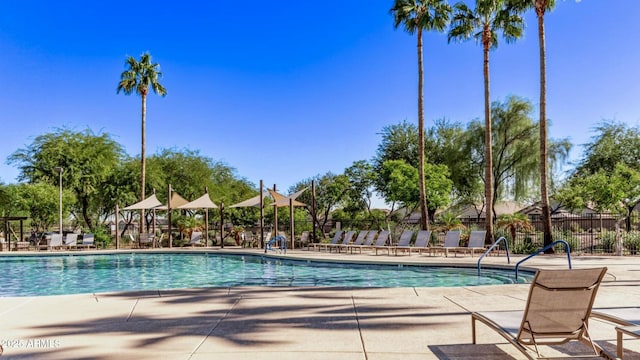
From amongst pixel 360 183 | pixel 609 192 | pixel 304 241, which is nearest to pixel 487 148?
pixel 609 192

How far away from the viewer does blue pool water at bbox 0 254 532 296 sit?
11211mm

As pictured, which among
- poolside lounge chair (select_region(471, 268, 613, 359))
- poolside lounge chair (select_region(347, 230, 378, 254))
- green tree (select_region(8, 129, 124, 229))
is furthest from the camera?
green tree (select_region(8, 129, 124, 229))

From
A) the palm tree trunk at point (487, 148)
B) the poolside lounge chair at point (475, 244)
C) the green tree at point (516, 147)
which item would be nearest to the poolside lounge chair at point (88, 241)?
the poolside lounge chair at point (475, 244)

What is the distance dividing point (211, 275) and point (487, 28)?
13948 millimetres

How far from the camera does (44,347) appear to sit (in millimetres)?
4762

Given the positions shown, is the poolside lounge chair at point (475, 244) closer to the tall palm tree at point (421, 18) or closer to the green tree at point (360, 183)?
the tall palm tree at point (421, 18)

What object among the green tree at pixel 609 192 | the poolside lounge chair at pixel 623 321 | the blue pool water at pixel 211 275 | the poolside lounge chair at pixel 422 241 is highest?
the green tree at pixel 609 192

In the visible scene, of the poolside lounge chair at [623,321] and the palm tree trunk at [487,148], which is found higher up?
the palm tree trunk at [487,148]

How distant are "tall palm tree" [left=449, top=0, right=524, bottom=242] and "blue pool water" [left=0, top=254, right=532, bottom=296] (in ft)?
21.3

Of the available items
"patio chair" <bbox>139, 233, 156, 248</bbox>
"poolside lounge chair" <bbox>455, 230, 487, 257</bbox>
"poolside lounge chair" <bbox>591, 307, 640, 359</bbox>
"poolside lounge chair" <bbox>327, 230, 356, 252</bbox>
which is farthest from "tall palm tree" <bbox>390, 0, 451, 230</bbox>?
"poolside lounge chair" <bbox>591, 307, 640, 359</bbox>

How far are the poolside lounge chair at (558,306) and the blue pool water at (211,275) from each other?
22.2ft

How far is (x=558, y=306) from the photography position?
3775mm

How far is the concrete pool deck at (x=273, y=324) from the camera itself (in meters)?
4.48

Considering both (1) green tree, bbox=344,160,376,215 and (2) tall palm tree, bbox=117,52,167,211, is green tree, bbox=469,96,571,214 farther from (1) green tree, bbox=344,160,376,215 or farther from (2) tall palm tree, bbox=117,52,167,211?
(2) tall palm tree, bbox=117,52,167,211
